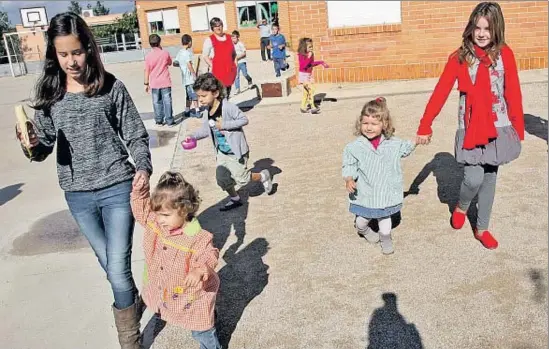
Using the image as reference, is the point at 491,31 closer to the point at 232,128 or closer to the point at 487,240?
the point at 487,240

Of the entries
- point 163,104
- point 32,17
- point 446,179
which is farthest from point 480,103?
point 32,17

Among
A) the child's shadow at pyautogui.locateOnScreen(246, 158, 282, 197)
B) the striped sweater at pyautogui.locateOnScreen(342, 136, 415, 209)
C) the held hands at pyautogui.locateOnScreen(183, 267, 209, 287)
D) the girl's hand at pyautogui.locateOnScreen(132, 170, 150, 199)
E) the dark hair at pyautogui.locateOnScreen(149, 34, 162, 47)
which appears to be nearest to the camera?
the held hands at pyautogui.locateOnScreen(183, 267, 209, 287)

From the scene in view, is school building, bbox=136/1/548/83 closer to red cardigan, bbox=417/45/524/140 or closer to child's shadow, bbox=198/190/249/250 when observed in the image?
child's shadow, bbox=198/190/249/250

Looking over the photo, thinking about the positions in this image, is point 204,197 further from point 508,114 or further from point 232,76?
point 232,76

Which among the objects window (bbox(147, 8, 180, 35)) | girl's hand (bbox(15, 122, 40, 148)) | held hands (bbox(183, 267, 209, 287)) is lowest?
held hands (bbox(183, 267, 209, 287))

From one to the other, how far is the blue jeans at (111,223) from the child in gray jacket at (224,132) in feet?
6.57

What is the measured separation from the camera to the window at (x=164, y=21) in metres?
38.8

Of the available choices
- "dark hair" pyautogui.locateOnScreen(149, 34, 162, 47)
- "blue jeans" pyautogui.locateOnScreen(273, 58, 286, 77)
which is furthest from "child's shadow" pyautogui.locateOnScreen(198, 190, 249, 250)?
"blue jeans" pyautogui.locateOnScreen(273, 58, 286, 77)

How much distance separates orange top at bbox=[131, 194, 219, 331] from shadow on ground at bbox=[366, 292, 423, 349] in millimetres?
1011

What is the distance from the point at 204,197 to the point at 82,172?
307 centimetres

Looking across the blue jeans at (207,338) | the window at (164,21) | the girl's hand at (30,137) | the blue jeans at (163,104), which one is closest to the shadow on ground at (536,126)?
the blue jeans at (207,338)

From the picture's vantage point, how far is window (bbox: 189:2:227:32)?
37500 millimetres

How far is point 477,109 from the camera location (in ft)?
13.7

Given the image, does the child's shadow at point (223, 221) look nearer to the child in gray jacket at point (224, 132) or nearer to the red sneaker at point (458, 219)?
the child in gray jacket at point (224, 132)
